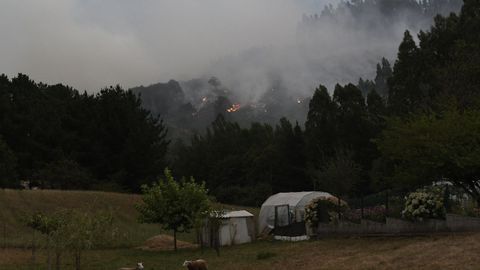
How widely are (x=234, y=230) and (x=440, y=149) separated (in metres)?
18.6

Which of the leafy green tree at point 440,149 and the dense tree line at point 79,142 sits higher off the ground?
the dense tree line at point 79,142

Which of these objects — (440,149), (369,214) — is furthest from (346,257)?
(369,214)

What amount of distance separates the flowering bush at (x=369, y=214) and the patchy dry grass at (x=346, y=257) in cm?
140

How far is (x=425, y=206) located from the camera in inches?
983

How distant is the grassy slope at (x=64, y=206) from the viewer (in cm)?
4422

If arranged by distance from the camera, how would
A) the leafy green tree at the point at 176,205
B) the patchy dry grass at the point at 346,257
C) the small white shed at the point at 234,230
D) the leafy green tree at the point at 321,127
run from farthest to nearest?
the leafy green tree at the point at 321,127
the small white shed at the point at 234,230
the leafy green tree at the point at 176,205
the patchy dry grass at the point at 346,257

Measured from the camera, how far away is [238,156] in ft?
299

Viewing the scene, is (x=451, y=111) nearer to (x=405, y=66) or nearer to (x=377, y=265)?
(x=377, y=265)

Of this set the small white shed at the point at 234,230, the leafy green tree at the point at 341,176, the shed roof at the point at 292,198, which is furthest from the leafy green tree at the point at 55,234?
the leafy green tree at the point at 341,176

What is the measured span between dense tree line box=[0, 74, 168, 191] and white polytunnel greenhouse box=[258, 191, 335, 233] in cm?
2978

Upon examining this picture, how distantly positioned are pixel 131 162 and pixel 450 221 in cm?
5301

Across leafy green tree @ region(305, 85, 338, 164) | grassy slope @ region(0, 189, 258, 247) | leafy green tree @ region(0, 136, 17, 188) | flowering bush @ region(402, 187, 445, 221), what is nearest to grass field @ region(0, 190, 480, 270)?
flowering bush @ region(402, 187, 445, 221)

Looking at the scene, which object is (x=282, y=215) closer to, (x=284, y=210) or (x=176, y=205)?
(x=284, y=210)

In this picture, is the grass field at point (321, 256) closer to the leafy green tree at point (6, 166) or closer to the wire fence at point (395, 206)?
the wire fence at point (395, 206)
